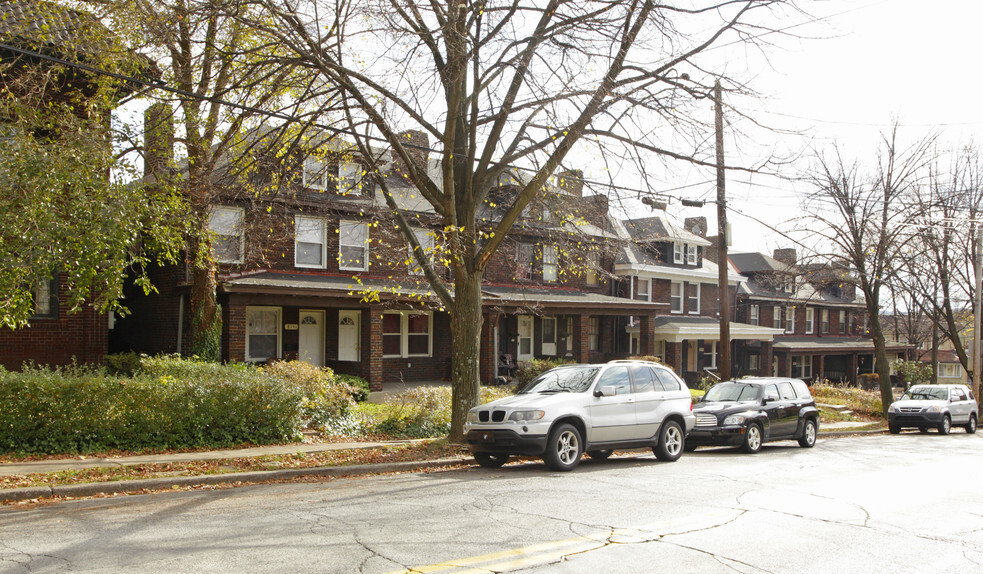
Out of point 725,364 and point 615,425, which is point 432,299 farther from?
point 615,425

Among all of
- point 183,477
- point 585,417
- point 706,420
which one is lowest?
point 183,477

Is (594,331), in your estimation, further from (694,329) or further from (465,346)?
(465,346)

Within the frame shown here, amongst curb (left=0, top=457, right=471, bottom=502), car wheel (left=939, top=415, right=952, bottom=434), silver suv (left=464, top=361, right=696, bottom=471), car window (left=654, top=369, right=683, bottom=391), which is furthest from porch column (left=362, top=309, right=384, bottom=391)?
car wheel (left=939, top=415, right=952, bottom=434)

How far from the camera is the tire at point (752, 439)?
1506 cm

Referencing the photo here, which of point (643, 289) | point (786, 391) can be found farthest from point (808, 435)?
point (643, 289)

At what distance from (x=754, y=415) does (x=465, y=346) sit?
620 centimetres

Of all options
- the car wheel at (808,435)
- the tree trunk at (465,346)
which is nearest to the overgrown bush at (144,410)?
the tree trunk at (465,346)

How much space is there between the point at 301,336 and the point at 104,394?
13.2m

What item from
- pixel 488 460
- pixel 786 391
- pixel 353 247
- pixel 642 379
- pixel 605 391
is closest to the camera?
pixel 605 391

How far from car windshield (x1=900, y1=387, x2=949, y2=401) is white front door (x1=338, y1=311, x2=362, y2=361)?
1814 cm

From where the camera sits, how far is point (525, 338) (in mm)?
32438

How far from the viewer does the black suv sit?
593 inches

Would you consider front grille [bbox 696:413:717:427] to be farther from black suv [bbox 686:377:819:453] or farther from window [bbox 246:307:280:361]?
window [bbox 246:307:280:361]

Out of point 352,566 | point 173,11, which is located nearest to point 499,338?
point 173,11
